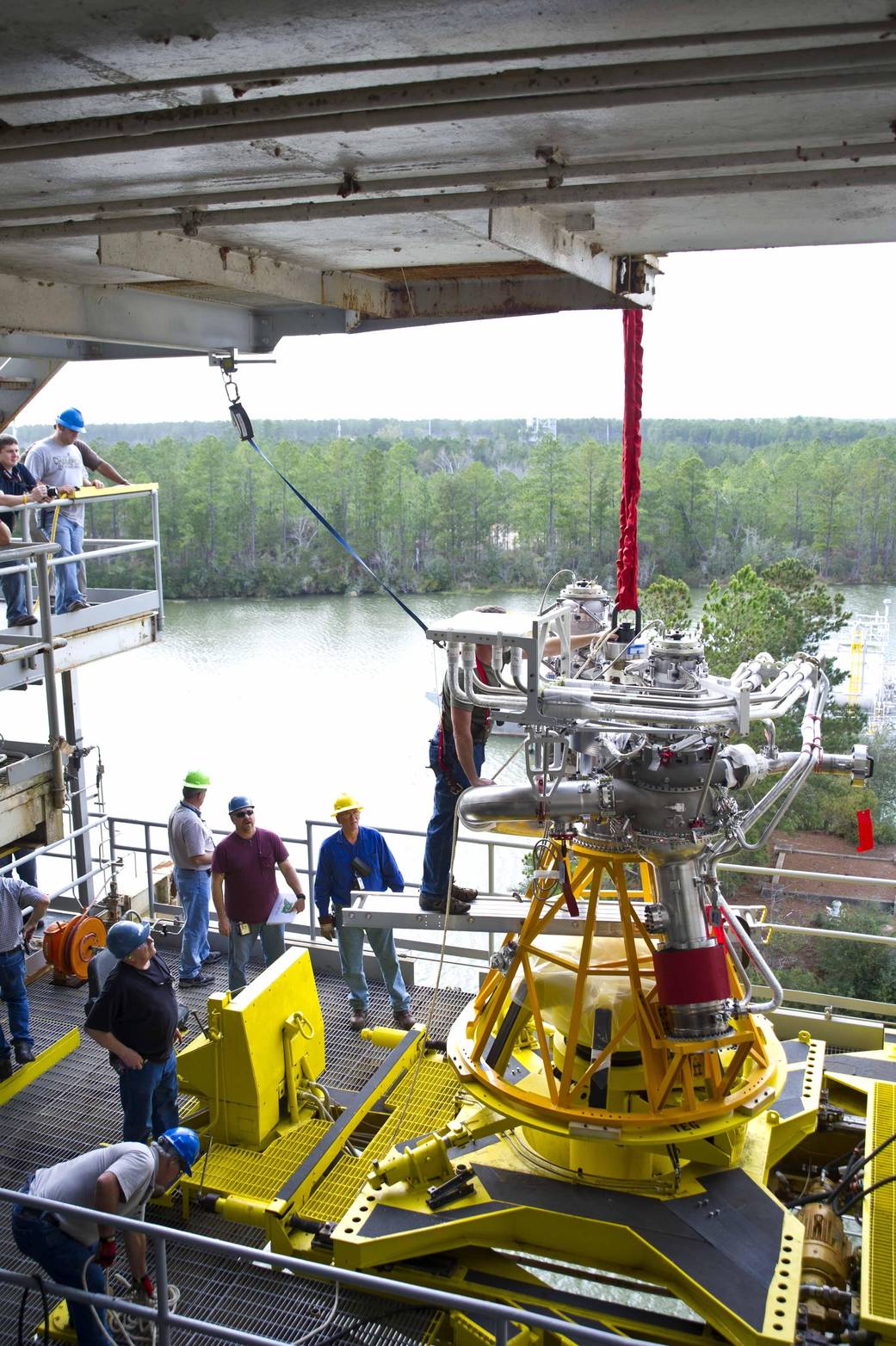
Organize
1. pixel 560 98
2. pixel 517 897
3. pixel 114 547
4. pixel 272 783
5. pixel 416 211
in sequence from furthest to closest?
1. pixel 272 783
2. pixel 114 547
3. pixel 517 897
4. pixel 416 211
5. pixel 560 98

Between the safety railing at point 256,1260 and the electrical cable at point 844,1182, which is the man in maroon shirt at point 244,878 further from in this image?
the electrical cable at point 844,1182

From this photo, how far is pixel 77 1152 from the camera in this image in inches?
234

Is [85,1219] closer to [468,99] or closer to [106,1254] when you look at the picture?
[106,1254]

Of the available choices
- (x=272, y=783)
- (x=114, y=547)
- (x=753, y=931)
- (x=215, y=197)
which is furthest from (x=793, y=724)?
(x=215, y=197)

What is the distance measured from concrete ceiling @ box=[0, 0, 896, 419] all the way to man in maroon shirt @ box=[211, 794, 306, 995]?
3.05m

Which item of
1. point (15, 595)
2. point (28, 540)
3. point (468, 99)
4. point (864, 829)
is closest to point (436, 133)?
point (468, 99)

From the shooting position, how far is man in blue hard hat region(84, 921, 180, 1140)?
5.28 meters

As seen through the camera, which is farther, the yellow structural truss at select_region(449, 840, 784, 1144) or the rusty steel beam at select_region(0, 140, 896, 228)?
the yellow structural truss at select_region(449, 840, 784, 1144)

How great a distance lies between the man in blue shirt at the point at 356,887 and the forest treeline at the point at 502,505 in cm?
986

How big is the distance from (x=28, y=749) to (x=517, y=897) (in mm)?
4905

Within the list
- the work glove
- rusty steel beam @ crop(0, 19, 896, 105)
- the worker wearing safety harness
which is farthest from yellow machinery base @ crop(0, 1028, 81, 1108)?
rusty steel beam @ crop(0, 19, 896, 105)

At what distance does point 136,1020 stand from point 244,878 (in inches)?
60.0

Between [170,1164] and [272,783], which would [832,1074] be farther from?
[272,783]

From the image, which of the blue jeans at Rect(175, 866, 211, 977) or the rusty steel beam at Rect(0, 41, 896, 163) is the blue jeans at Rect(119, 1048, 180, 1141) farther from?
the rusty steel beam at Rect(0, 41, 896, 163)
